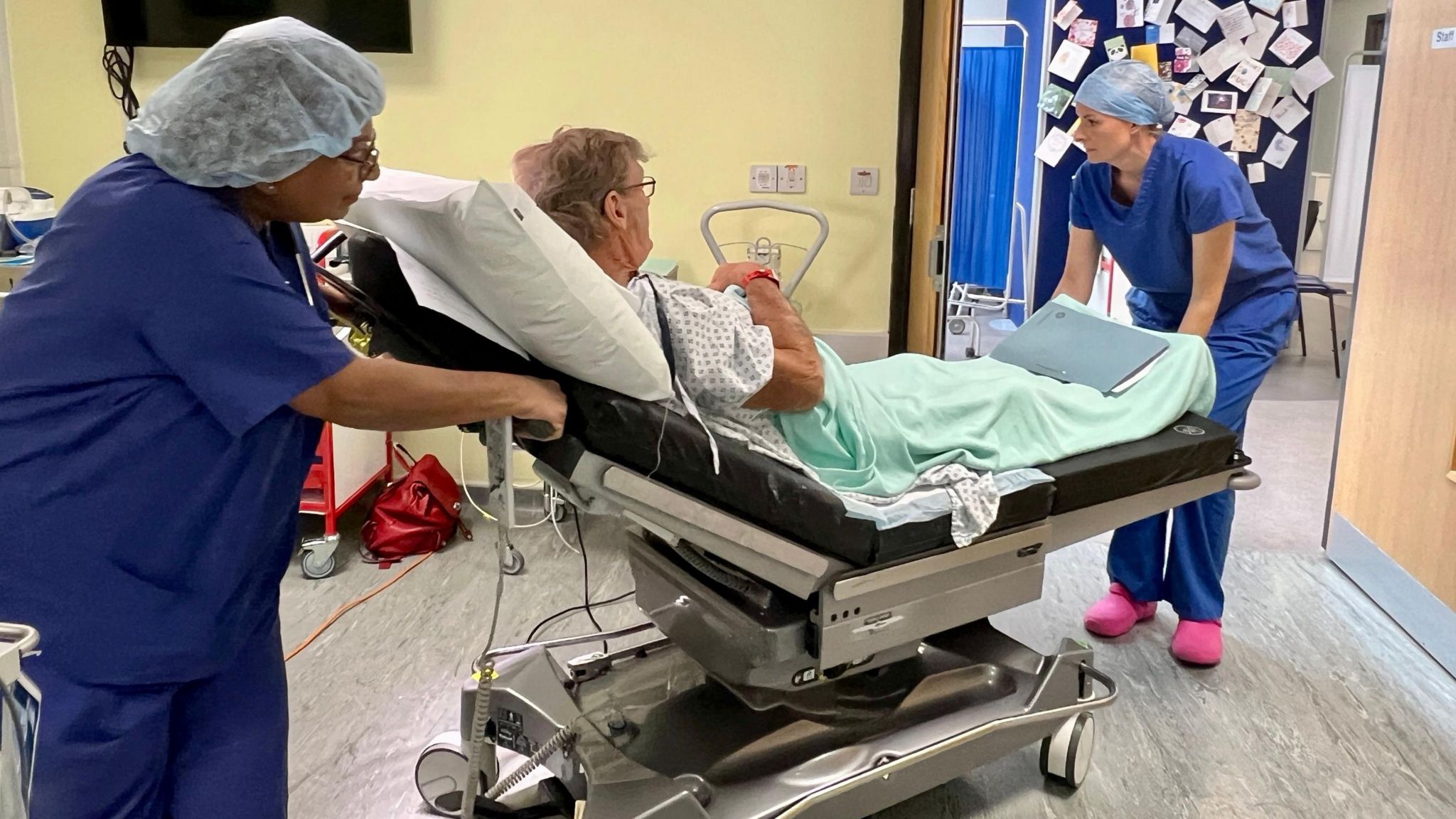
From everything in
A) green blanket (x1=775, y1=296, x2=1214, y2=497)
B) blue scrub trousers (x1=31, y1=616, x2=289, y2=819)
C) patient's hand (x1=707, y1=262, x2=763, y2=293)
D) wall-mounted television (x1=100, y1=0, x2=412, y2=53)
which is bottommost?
blue scrub trousers (x1=31, y1=616, x2=289, y2=819)

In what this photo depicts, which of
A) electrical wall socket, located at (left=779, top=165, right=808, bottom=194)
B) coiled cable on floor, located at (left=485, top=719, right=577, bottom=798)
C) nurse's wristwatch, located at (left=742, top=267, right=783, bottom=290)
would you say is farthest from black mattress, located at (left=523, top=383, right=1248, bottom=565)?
electrical wall socket, located at (left=779, top=165, right=808, bottom=194)

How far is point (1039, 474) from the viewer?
176cm

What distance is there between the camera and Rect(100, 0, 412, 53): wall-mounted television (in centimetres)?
312

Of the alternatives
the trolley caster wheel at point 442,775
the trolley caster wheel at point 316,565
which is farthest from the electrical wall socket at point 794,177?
the trolley caster wheel at point 442,775

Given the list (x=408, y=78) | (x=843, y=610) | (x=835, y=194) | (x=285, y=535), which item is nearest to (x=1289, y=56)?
(x=835, y=194)

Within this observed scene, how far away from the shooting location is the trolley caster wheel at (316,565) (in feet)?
9.45

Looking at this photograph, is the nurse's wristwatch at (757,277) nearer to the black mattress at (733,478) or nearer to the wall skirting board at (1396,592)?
the black mattress at (733,478)

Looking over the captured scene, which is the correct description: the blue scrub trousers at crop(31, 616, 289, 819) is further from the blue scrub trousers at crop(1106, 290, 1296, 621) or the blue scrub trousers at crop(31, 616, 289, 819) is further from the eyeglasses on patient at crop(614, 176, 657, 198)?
the blue scrub trousers at crop(1106, 290, 1296, 621)

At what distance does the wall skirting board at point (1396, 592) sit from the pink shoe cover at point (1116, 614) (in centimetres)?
58

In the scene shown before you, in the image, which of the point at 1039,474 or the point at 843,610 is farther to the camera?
the point at 1039,474

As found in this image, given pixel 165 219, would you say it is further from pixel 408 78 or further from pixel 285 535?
pixel 408 78

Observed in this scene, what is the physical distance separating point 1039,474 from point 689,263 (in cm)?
178

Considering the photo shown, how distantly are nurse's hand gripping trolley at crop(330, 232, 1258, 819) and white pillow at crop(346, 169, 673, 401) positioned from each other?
0.21ft

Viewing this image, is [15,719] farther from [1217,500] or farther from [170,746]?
[1217,500]
